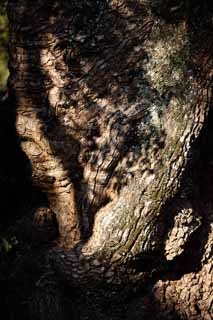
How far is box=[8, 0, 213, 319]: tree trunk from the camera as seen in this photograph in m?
3.61

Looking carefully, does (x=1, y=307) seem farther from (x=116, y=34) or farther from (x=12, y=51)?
(x=116, y=34)

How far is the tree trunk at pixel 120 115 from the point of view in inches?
142

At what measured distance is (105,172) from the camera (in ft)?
12.1

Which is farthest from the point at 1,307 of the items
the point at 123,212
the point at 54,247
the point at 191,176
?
the point at 191,176

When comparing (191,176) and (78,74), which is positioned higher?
(78,74)

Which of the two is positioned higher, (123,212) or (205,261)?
(123,212)

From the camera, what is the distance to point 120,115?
368cm

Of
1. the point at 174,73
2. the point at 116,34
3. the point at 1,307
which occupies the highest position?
the point at 116,34

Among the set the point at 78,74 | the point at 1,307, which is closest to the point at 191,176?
the point at 78,74

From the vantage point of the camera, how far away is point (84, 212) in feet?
12.5

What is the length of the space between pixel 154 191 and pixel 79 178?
559 mm

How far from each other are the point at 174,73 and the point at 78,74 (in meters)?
0.64

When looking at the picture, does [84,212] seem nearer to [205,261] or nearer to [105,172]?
[105,172]

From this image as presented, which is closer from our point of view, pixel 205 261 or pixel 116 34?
pixel 116 34
